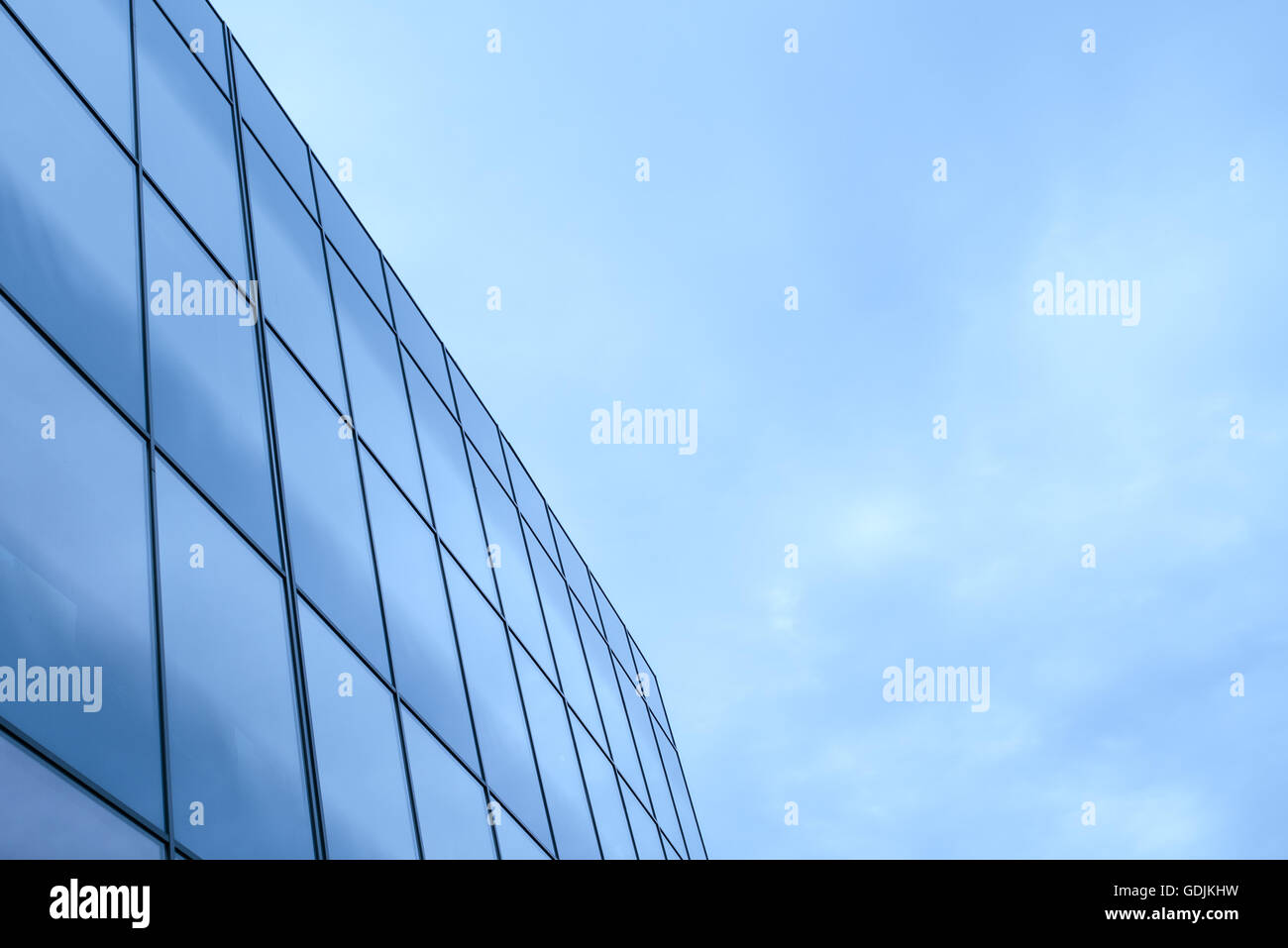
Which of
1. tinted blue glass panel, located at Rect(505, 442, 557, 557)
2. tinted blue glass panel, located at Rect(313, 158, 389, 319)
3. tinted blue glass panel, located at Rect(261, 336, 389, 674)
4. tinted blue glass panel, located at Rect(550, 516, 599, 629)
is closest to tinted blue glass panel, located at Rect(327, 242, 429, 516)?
tinted blue glass panel, located at Rect(313, 158, 389, 319)

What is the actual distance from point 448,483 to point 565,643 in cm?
519

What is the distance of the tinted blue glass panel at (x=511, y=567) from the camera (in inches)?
632

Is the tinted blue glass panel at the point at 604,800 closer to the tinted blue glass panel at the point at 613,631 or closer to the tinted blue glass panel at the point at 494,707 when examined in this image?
the tinted blue glass panel at the point at 494,707

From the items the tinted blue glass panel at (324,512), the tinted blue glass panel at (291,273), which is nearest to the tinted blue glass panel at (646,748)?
the tinted blue glass panel at (324,512)

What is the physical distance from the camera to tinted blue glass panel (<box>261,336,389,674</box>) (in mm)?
9031

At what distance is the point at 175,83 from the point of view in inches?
417

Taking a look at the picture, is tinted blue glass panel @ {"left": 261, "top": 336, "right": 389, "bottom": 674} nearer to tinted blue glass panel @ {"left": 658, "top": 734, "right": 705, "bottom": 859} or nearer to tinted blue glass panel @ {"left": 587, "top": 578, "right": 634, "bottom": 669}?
Answer: tinted blue glass panel @ {"left": 587, "top": 578, "right": 634, "bottom": 669}

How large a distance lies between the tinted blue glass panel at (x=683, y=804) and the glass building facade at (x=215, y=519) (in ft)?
34.2

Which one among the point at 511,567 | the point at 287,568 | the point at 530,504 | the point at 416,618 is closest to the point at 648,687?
the point at 530,504

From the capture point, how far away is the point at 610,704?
2112 centimetres

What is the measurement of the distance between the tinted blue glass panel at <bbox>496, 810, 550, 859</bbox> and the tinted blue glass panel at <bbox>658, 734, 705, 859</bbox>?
12733 mm

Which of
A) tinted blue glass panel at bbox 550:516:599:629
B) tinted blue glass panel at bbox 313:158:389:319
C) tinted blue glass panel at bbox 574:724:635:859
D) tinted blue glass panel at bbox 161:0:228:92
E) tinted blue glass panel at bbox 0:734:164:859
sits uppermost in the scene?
tinted blue glass panel at bbox 161:0:228:92

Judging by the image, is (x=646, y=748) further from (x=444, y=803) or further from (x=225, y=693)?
(x=225, y=693)

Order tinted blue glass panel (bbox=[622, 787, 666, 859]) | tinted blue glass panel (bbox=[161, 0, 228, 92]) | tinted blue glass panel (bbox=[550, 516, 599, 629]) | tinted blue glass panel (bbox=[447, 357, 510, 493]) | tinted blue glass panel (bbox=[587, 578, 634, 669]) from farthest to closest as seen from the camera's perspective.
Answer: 1. tinted blue glass panel (bbox=[587, 578, 634, 669])
2. tinted blue glass panel (bbox=[550, 516, 599, 629])
3. tinted blue glass panel (bbox=[447, 357, 510, 493])
4. tinted blue glass panel (bbox=[622, 787, 666, 859])
5. tinted blue glass panel (bbox=[161, 0, 228, 92])
